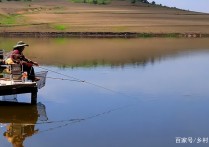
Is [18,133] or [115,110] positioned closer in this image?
[18,133]

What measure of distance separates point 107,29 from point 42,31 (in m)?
6.59

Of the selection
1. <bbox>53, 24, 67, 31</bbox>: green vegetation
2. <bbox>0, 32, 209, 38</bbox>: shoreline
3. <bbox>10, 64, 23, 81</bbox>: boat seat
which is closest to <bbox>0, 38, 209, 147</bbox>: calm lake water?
<bbox>10, 64, 23, 81</bbox>: boat seat

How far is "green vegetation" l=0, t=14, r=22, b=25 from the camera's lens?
49.3 metres

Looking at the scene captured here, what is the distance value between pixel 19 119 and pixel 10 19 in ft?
136

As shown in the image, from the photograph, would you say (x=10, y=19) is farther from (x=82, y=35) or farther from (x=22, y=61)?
(x=22, y=61)

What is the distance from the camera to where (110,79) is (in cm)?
1667

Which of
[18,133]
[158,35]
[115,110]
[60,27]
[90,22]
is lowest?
[18,133]

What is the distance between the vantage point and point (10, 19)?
50844 millimetres

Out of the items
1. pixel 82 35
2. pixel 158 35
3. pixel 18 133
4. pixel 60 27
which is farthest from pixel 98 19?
pixel 18 133

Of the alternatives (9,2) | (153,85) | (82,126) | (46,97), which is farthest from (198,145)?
(9,2)

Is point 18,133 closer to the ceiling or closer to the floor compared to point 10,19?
closer to the floor

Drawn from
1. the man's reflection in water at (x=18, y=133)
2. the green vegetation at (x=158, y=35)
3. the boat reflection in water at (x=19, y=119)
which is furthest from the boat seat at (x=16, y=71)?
the green vegetation at (x=158, y=35)

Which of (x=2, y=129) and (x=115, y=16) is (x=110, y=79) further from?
(x=115, y=16)

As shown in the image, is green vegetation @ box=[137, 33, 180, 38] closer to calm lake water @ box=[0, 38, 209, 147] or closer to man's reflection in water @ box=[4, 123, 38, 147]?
calm lake water @ box=[0, 38, 209, 147]
